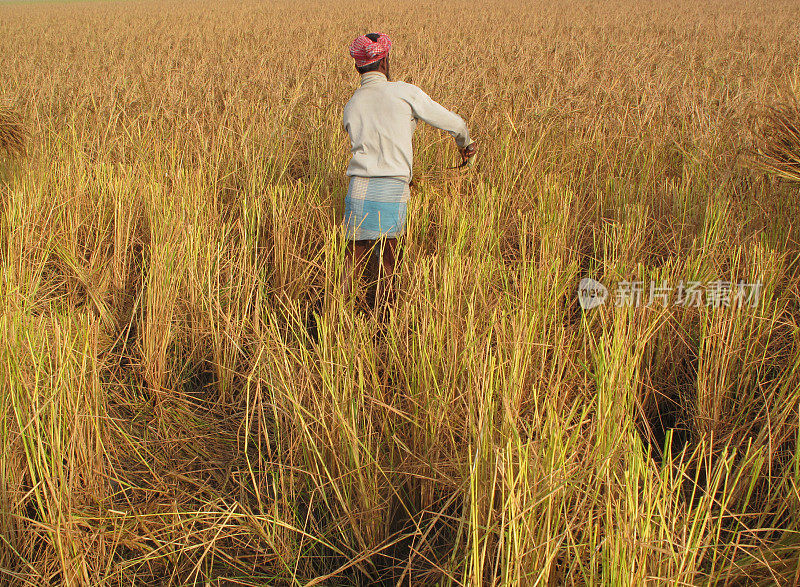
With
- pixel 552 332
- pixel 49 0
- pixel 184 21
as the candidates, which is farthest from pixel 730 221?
pixel 49 0

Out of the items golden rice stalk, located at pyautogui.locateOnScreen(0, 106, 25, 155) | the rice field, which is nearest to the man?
the rice field

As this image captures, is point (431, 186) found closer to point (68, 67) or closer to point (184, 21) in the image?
point (68, 67)

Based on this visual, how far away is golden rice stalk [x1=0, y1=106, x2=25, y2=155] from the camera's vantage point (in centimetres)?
256

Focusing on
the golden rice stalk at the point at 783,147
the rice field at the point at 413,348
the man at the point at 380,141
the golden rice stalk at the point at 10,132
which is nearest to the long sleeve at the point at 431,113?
the man at the point at 380,141

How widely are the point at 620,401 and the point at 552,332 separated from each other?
0.51 metres

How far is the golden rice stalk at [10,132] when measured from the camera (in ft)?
8.39

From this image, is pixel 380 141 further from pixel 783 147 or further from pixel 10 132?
pixel 10 132

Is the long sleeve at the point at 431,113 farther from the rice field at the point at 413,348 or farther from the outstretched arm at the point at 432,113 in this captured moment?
the rice field at the point at 413,348

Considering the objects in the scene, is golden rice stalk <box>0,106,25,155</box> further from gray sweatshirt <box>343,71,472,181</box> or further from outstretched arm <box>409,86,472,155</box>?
outstretched arm <box>409,86,472,155</box>

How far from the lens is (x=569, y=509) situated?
3.52ft

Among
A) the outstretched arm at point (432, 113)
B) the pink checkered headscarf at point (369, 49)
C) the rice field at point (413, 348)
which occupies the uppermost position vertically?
the pink checkered headscarf at point (369, 49)

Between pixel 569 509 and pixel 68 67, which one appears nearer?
pixel 569 509

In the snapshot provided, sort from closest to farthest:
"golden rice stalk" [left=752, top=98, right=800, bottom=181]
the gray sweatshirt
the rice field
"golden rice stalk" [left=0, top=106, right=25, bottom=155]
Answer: the rice field
"golden rice stalk" [left=752, top=98, right=800, bottom=181]
the gray sweatshirt
"golden rice stalk" [left=0, top=106, right=25, bottom=155]

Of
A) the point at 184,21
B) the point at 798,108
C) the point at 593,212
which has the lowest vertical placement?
the point at 593,212
